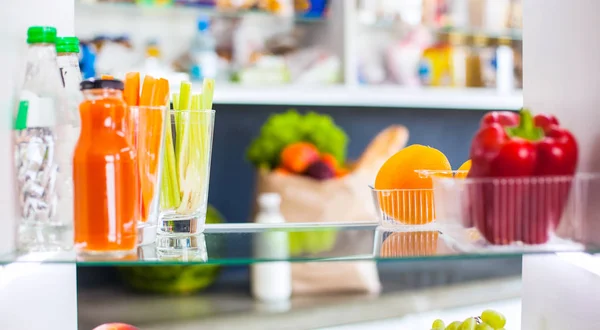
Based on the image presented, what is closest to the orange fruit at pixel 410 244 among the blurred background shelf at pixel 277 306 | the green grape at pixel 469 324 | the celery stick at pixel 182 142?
the green grape at pixel 469 324

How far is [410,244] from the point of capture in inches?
27.0

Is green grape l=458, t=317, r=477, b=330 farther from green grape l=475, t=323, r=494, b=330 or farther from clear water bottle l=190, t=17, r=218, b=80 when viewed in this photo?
clear water bottle l=190, t=17, r=218, b=80

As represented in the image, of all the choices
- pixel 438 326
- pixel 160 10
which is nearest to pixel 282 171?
pixel 160 10

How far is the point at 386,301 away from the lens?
2.53 meters

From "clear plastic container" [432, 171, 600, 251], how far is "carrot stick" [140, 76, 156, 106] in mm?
323

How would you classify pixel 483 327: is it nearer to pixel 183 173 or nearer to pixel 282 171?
pixel 183 173

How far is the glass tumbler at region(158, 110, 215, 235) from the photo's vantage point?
76cm

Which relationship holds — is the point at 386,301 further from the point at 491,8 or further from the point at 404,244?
the point at 404,244

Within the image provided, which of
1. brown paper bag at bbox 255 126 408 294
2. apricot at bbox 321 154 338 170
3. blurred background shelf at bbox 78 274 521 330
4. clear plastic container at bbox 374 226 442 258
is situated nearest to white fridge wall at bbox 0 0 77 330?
clear plastic container at bbox 374 226 442 258

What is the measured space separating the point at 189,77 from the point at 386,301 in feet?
3.80

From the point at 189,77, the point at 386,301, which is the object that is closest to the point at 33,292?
the point at 386,301

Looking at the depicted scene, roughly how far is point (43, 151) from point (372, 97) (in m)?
2.37

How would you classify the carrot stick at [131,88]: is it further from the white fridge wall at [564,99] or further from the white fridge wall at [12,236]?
the white fridge wall at [564,99]

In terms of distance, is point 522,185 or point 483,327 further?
point 483,327
